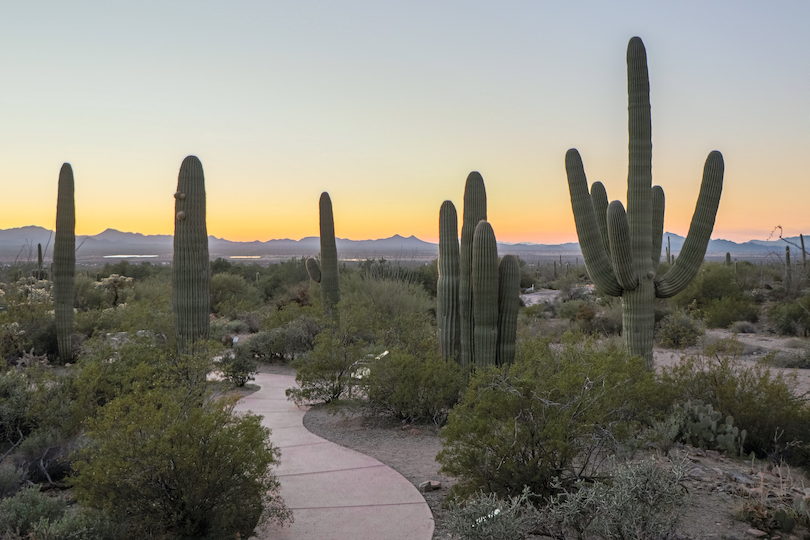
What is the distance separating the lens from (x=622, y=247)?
9516 mm

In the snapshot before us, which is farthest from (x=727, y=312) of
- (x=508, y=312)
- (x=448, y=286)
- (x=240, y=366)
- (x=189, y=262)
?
(x=189, y=262)

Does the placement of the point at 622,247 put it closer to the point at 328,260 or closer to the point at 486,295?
the point at 486,295

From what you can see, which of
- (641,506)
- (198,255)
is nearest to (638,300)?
(641,506)

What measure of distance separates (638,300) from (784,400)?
277cm

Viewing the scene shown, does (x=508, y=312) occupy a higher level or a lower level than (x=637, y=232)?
lower

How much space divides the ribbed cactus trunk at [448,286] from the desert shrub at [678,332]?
337 inches

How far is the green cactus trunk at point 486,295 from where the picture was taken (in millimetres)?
8742

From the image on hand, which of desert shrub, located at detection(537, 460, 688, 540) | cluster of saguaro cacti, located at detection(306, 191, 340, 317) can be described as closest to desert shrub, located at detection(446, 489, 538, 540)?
desert shrub, located at detection(537, 460, 688, 540)

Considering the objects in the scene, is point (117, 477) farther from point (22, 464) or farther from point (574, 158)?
point (574, 158)

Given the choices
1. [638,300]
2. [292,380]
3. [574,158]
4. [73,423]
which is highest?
[574,158]

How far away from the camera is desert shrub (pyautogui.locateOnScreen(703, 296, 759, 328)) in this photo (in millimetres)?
19267

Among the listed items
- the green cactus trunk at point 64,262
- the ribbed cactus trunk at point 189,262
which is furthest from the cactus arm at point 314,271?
the ribbed cactus trunk at point 189,262

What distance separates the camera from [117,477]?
13.6ft

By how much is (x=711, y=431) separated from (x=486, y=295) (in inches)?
132
